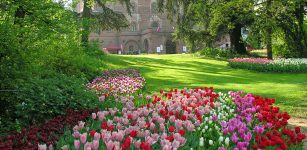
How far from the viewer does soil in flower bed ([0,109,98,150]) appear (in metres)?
4.52

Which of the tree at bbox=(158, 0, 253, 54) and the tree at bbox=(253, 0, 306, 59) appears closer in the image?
→ the tree at bbox=(253, 0, 306, 59)

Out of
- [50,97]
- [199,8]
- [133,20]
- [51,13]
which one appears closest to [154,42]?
[133,20]

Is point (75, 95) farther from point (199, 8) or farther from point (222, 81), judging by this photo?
point (199, 8)

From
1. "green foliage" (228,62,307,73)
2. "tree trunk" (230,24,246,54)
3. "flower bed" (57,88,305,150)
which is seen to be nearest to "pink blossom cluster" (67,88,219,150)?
"flower bed" (57,88,305,150)

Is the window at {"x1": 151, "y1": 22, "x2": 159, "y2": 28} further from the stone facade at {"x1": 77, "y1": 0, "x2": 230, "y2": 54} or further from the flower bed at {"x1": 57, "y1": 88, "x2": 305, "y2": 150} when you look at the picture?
the flower bed at {"x1": 57, "y1": 88, "x2": 305, "y2": 150}

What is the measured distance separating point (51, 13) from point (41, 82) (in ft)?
Answer: 13.7

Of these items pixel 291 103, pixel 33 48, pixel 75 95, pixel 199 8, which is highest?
pixel 199 8

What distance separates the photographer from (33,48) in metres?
8.26

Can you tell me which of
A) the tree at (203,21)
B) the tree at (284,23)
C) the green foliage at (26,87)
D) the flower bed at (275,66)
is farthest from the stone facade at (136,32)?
the green foliage at (26,87)

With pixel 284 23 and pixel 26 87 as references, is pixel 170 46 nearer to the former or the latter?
pixel 284 23

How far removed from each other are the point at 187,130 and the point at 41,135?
2.23m

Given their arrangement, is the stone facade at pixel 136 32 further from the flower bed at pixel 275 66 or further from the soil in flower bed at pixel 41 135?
the soil in flower bed at pixel 41 135

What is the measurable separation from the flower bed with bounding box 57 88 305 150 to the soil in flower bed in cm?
26

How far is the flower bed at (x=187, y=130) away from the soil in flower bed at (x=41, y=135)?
26 centimetres
